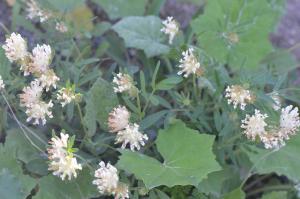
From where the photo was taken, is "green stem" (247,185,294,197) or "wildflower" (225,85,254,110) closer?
"wildflower" (225,85,254,110)

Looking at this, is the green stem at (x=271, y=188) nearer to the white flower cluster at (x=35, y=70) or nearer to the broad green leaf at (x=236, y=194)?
the broad green leaf at (x=236, y=194)

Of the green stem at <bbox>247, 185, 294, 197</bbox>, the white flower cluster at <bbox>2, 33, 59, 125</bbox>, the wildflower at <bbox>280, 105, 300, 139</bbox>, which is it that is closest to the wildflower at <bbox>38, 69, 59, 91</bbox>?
the white flower cluster at <bbox>2, 33, 59, 125</bbox>

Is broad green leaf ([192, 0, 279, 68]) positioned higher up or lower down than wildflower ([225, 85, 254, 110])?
higher up

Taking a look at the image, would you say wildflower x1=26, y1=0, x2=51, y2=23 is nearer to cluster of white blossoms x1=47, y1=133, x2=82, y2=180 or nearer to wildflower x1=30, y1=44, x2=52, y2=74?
wildflower x1=30, y1=44, x2=52, y2=74

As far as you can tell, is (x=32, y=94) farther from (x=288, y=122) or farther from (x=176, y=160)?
(x=288, y=122)

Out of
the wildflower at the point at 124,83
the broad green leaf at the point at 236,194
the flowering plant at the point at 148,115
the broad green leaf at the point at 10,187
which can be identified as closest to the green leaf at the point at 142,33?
the flowering plant at the point at 148,115

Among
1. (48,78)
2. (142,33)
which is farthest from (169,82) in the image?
(142,33)
